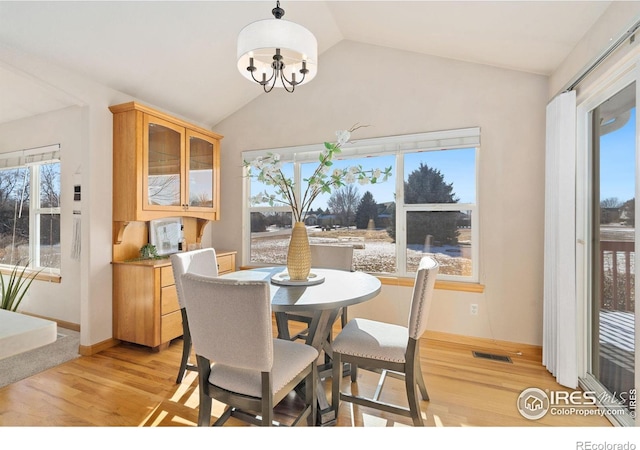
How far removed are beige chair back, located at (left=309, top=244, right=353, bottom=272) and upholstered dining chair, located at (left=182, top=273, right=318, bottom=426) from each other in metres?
1.31

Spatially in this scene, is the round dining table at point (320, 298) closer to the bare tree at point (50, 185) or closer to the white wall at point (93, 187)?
the white wall at point (93, 187)

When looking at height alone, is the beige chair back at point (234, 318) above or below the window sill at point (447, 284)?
above

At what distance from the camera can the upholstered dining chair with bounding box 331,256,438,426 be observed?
5.47 feet

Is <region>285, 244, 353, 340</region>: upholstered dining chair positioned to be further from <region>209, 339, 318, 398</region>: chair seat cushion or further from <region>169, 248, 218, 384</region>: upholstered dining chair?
<region>209, 339, 318, 398</region>: chair seat cushion

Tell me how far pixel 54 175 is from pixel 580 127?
4827mm

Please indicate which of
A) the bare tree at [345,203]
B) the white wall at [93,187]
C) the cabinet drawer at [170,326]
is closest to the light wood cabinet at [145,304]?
the cabinet drawer at [170,326]

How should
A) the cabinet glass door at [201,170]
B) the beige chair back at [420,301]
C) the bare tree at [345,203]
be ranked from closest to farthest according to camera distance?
1. the beige chair back at [420,301]
2. the cabinet glass door at [201,170]
3. the bare tree at [345,203]

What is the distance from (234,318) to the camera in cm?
132

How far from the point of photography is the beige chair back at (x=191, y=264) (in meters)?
2.12

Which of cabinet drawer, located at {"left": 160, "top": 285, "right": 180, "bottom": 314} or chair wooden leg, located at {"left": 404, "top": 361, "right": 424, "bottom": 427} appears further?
cabinet drawer, located at {"left": 160, "top": 285, "right": 180, "bottom": 314}

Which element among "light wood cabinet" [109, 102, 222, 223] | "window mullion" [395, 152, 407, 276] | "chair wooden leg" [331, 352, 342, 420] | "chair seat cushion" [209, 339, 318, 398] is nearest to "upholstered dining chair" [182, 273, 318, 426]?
"chair seat cushion" [209, 339, 318, 398]

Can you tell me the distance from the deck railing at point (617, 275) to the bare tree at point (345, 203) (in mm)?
2011

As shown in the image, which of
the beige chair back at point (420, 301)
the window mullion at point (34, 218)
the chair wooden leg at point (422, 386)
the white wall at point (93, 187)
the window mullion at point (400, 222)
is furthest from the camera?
the window mullion at point (34, 218)
